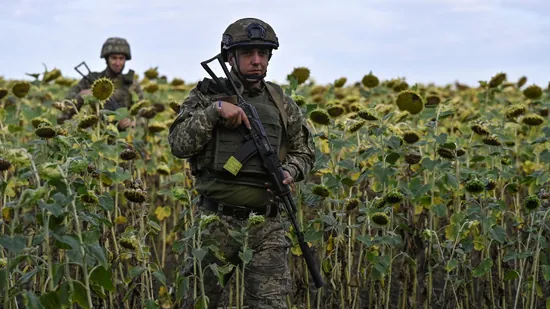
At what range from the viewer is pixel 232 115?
425cm

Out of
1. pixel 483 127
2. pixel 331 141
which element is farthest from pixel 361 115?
pixel 483 127

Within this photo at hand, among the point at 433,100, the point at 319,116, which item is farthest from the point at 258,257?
the point at 433,100

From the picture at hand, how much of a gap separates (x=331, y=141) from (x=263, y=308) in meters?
1.21

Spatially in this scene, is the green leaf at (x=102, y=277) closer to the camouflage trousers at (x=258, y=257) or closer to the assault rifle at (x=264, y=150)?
the camouflage trousers at (x=258, y=257)

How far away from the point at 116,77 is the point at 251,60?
540 centimetres

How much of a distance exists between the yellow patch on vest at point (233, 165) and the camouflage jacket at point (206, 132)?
14cm

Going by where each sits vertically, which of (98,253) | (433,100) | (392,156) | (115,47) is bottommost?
(98,253)

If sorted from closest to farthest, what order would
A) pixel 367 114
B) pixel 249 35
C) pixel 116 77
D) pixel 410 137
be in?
pixel 249 35, pixel 367 114, pixel 410 137, pixel 116 77

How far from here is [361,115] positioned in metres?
5.38

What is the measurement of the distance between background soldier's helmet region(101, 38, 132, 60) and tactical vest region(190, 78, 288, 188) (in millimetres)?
5617

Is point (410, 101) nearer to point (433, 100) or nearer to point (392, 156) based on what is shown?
point (392, 156)

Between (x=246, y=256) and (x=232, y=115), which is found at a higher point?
(x=232, y=115)

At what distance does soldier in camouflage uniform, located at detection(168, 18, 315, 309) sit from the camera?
14.5ft

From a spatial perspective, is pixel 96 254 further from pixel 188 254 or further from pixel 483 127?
pixel 483 127
